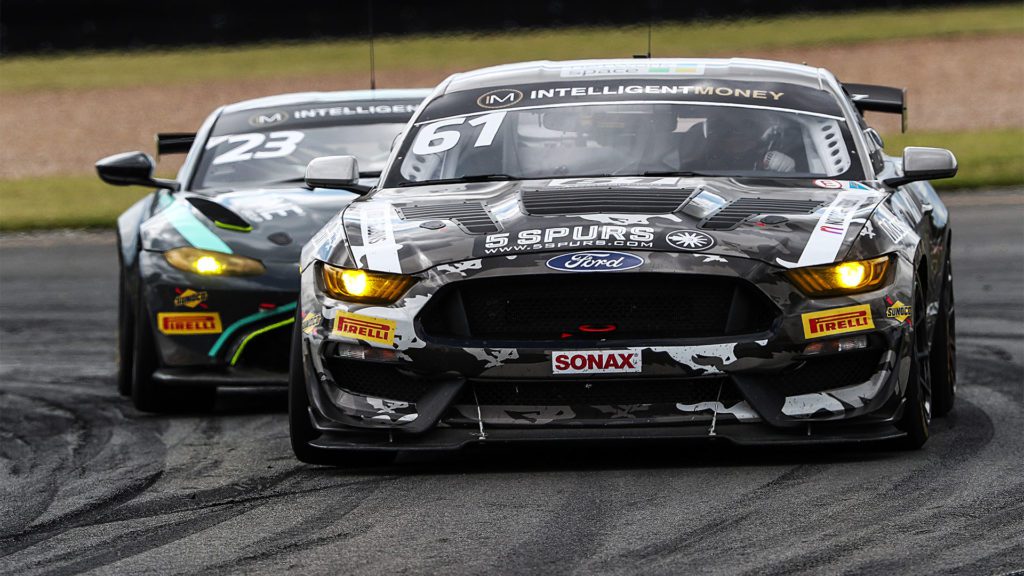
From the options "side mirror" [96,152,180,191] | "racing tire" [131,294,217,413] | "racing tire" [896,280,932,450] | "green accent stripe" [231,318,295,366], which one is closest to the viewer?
"racing tire" [896,280,932,450]

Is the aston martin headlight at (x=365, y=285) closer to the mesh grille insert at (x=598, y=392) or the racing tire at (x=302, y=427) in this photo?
the racing tire at (x=302, y=427)

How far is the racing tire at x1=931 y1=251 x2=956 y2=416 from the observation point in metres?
6.85

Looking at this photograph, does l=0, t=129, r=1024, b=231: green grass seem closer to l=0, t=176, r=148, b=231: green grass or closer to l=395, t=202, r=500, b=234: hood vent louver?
l=0, t=176, r=148, b=231: green grass

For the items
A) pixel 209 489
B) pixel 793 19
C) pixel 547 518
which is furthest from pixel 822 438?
pixel 793 19

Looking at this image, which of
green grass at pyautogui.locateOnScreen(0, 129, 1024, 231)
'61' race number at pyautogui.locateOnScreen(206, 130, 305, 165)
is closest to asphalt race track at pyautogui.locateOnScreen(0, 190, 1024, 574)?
'61' race number at pyautogui.locateOnScreen(206, 130, 305, 165)

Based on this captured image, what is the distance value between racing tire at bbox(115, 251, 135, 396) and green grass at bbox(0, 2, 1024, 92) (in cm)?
2194

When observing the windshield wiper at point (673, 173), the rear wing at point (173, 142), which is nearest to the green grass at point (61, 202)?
the rear wing at point (173, 142)

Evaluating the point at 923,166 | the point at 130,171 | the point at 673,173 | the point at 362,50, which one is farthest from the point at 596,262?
the point at 362,50

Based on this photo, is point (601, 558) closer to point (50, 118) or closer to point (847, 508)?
point (847, 508)

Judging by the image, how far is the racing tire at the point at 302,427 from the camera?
6.14 m

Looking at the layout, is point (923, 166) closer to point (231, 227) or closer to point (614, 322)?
point (614, 322)

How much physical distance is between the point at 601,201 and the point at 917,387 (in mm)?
1176

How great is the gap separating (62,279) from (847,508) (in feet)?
31.8

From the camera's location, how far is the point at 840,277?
577 centimetres
